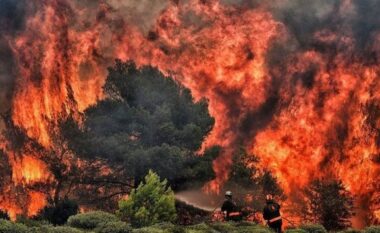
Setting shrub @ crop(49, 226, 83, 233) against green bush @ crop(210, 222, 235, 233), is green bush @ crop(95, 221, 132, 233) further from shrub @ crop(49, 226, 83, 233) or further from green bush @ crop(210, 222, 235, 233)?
green bush @ crop(210, 222, 235, 233)

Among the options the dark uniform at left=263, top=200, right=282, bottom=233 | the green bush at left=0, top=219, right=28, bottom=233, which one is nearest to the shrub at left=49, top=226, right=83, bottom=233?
the green bush at left=0, top=219, right=28, bottom=233

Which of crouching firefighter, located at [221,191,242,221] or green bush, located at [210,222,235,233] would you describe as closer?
green bush, located at [210,222,235,233]

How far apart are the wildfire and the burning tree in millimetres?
7783

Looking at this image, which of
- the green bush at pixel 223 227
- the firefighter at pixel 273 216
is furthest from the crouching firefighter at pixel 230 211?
the green bush at pixel 223 227

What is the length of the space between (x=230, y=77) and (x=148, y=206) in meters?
22.3

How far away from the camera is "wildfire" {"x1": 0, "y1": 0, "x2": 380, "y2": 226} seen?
39.2 metres

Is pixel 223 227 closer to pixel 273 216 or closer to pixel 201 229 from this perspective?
pixel 201 229

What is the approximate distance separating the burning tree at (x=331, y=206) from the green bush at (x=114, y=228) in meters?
15.1

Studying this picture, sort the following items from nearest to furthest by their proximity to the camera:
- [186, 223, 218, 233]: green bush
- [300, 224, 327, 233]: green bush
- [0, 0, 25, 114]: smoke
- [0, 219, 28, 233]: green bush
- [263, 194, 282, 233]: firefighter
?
1. [0, 219, 28, 233]: green bush
2. [186, 223, 218, 233]: green bush
3. [300, 224, 327, 233]: green bush
4. [263, 194, 282, 233]: firefighter
5. [0, 0, 25, 114]: smoke

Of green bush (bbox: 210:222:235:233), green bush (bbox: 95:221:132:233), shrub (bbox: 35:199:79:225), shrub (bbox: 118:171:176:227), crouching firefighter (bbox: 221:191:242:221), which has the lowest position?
green bush (bbox: 95:221:132:233)

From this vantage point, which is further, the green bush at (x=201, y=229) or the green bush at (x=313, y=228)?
the green bush at (x=313, y=228)

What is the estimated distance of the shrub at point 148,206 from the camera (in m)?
20.1

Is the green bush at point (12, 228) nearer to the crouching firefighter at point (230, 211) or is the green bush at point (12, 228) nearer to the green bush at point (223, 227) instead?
the green bush at point (223, 227)

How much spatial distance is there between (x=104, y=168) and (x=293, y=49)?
1636 centimetres
